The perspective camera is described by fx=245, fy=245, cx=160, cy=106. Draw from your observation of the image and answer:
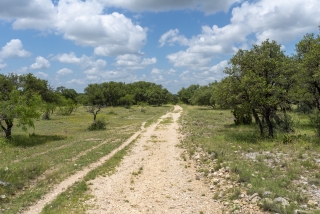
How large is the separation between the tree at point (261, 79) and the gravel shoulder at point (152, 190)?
27.4ft

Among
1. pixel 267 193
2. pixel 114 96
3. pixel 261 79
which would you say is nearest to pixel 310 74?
pixel 261 79

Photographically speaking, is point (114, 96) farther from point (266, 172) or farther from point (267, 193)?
point (267, 193)

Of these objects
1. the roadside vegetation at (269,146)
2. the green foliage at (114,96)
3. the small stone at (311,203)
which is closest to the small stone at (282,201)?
the roadside vegetation at (269,146)

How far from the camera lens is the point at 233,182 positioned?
1034 centimetres

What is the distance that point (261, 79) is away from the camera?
63.0 feet

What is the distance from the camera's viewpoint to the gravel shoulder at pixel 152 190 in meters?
8.72

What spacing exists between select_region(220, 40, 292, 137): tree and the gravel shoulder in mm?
8351

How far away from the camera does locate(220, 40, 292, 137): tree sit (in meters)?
19.1

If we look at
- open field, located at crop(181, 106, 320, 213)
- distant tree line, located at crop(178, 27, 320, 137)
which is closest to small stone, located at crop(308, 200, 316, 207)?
open field, located at crop(181, 106, 320, 213)

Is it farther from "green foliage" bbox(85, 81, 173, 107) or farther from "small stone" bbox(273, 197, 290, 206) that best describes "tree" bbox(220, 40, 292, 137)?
"green foliage" bbox(85, 81, 173, 107)

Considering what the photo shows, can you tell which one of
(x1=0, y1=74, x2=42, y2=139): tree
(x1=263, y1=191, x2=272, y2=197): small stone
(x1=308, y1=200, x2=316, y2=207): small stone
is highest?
(x1=0, y1=74, x2=42, y2=139): tree

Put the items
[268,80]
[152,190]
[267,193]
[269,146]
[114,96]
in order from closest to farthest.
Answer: [267,193] → [152,190] → [269,146] → [268,80] → [114,96]

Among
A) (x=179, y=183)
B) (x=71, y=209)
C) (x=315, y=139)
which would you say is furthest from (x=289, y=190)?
(x=315, y=139)

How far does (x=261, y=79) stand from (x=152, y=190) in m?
13.3
